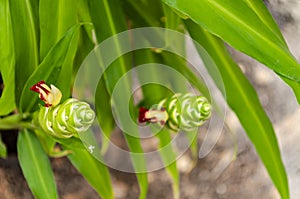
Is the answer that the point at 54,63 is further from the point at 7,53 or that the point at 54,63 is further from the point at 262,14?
the point at 262,14

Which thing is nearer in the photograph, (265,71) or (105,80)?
(105,80)

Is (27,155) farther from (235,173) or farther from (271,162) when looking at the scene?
(235,173)

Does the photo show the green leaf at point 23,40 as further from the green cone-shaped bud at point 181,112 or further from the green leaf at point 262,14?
the green leaf at point 262,14

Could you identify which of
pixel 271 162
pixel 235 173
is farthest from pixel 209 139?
pixel 271 162

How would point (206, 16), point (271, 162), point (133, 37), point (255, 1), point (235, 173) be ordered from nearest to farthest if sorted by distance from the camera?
point (206, 16) → point (255, 1) → point (271, 162) → point (133, 37) → point (235, 173)

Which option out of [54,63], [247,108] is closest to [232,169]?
[247,108]

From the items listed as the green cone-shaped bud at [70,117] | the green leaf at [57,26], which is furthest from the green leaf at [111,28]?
the green cone-shaped bud at [70,117]
